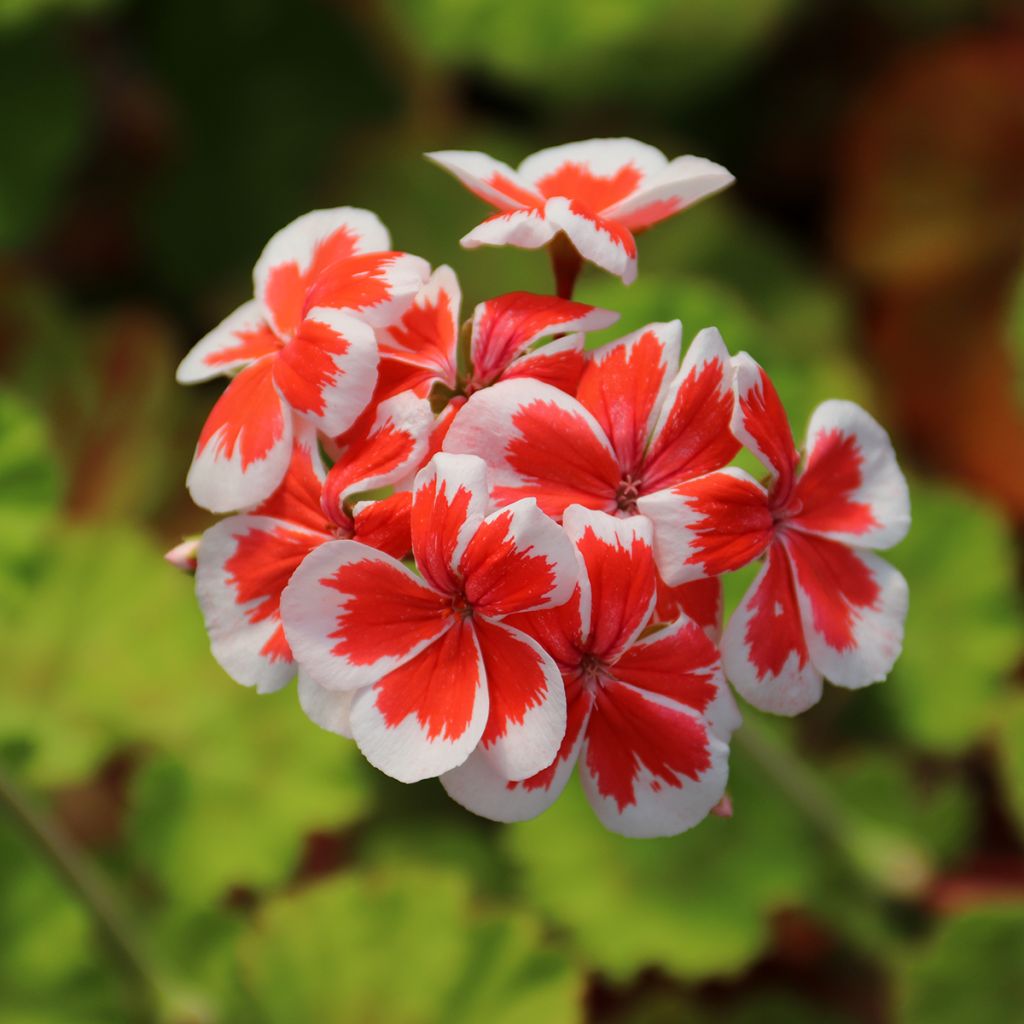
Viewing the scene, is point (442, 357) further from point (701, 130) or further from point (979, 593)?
point (701, 130)

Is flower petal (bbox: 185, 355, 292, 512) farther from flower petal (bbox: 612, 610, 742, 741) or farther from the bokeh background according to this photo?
the bokeh background

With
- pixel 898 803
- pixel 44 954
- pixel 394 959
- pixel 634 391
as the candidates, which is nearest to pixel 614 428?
pixel 634 391

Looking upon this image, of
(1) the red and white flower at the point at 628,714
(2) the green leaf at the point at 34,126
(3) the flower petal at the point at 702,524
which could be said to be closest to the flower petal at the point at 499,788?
(1) the red and white flower at the point at 628,714

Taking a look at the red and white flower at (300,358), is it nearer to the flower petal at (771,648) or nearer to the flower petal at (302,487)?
the flower petal at (302,487)

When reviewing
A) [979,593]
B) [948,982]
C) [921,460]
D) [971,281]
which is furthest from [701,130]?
[948,982]

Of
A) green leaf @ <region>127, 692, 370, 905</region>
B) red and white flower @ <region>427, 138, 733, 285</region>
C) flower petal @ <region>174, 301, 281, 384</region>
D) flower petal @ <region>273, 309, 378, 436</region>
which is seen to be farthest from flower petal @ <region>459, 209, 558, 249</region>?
green leaf @ <region>127, 692, 370, 905</region>
